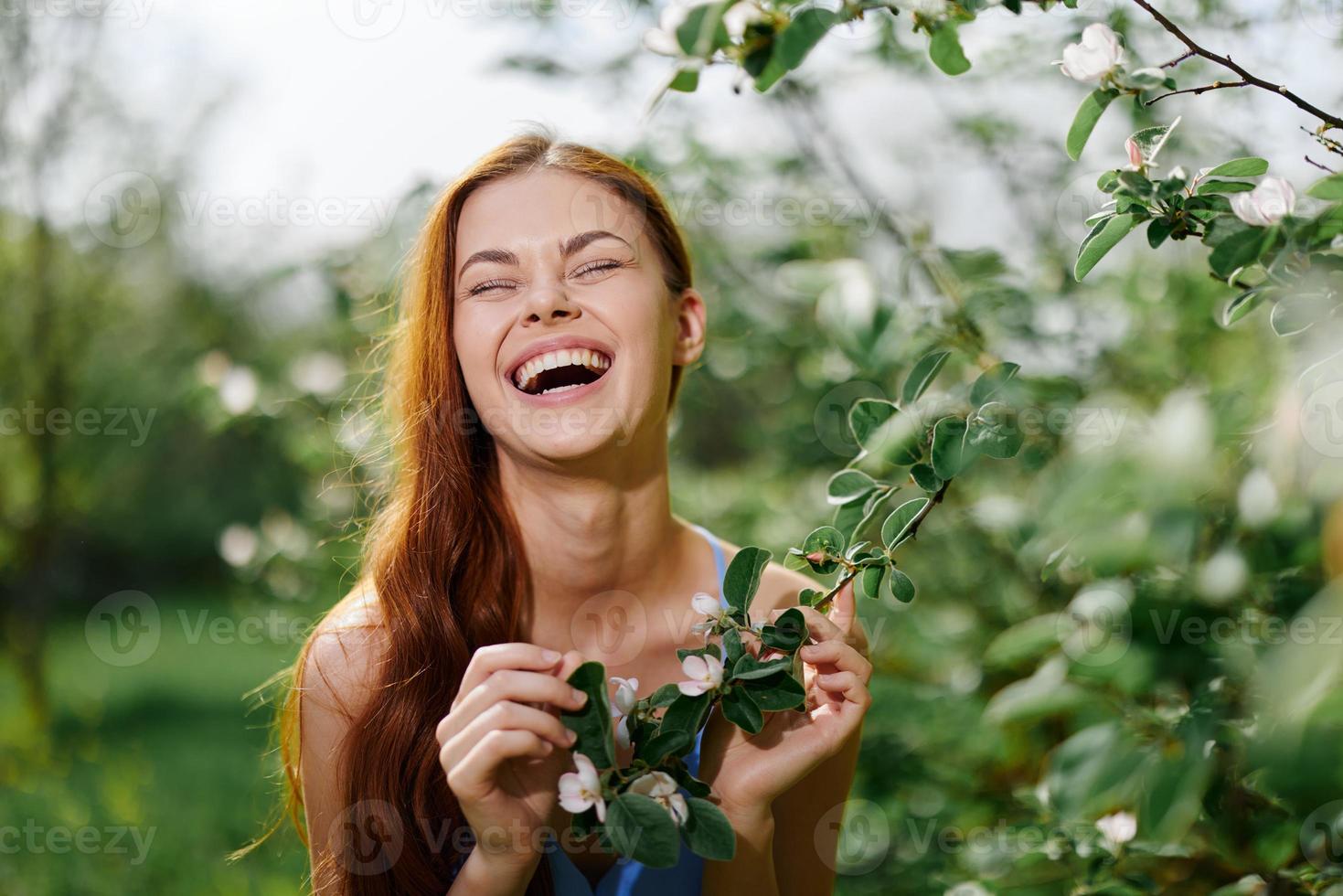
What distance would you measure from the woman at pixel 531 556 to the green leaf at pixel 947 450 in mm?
267

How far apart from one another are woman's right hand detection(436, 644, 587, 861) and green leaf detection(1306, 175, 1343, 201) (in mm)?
697

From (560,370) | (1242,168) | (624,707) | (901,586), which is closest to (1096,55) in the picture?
(1242,168)

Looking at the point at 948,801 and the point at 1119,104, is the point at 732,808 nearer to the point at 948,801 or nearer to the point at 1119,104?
the point at 948,801

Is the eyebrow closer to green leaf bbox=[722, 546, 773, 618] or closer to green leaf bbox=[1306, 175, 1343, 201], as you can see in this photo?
green leaf bbox=[722, 546, 773, 618]

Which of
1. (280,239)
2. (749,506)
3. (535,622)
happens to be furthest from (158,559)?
(535,622)

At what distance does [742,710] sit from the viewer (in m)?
0.95

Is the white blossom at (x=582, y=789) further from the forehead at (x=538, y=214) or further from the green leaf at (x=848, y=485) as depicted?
the forehead at (x=538, y=214)

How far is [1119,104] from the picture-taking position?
6.04 feet

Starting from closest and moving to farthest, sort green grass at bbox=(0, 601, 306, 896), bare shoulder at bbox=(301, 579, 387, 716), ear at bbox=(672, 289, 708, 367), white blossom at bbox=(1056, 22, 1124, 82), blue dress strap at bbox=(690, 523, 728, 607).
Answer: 1. white blossom at bbox=(1056, 22, 1124, 82)
2. bare shoulder at bbox=(301, 579, 387, 716)
3. ear at bbox=(672, 289, 708, 367)
4. blue dress strap at bbox=(690, 523, 728, 607)
5. green grass at bbox=(0, 601, 306, 896)

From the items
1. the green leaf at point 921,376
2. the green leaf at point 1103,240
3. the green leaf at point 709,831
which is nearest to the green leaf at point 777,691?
the green leaf at point 709,831

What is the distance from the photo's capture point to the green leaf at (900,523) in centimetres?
98

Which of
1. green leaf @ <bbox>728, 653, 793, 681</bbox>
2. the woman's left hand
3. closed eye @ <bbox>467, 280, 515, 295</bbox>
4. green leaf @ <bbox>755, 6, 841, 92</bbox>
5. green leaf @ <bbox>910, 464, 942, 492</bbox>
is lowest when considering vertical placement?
the woman's left hand

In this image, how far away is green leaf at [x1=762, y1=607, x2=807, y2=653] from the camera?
961 mm

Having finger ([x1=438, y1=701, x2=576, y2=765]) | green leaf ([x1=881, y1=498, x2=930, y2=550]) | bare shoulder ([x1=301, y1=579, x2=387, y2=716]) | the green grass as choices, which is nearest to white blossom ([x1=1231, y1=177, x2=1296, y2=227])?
green leaf ([x1=881, y1=498, x2=930, y2=550])
